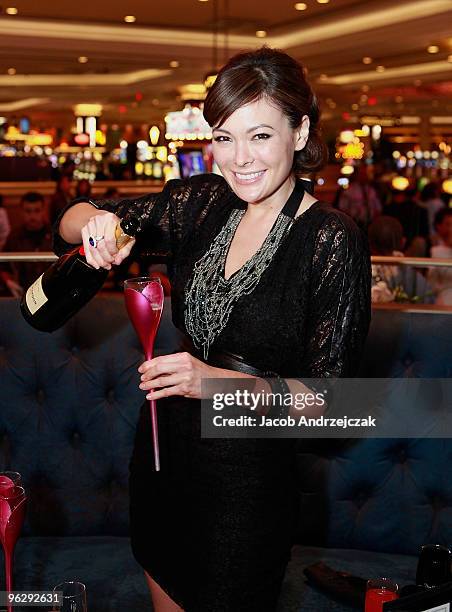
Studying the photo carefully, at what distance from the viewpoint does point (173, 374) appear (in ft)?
4.21

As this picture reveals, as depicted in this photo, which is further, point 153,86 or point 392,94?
point 392,94

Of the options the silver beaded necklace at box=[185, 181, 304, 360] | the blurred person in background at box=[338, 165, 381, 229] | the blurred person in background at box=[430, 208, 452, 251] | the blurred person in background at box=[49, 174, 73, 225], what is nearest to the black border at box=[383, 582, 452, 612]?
the silver beaded necklace at box=[185, 181, 304, 360]

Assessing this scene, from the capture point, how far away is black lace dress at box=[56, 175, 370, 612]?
1.36 metres

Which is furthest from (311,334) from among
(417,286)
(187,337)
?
(417,286)

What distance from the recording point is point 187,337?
1.52 m

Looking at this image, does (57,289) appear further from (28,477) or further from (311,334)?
(28,477)

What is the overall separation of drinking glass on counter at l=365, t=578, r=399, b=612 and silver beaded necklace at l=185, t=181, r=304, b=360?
46 centimetres

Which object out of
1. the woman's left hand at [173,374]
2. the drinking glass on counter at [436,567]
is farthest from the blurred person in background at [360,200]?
the drinking glass on counter at [436,567]

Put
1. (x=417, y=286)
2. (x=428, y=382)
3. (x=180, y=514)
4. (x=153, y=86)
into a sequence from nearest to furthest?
1. (x=180, y=514)
2. (x=428, y=382)
3. (x=417, y=286)
4. (x=153, y=86)

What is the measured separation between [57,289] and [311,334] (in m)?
0.46

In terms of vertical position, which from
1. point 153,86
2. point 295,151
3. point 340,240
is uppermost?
point 153,86

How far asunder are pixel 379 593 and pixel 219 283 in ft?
1.84

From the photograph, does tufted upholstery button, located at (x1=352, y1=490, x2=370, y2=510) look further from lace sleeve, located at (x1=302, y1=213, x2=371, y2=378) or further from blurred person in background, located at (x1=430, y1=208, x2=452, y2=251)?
blurred person in background, located at (x1=430, y1=208, x2=452, y2=251)

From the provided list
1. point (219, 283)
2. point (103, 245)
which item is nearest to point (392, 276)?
point (219, 283)
